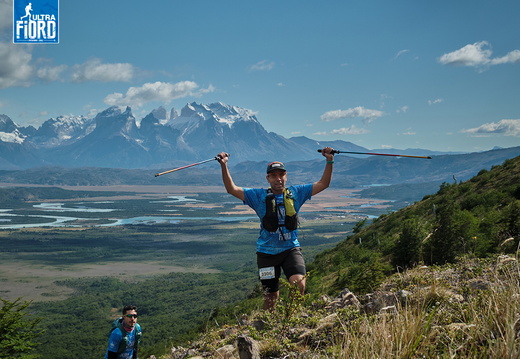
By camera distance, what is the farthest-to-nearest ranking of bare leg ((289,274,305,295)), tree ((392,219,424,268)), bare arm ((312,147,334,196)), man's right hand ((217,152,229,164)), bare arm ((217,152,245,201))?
tree ((392,219,424,268)) → man's right hand ((217,152,229,164)) → bare arm ((312,147,334,196)) → bare arm ((217,152,245,201)) → bare leg ((289,274,305,295))

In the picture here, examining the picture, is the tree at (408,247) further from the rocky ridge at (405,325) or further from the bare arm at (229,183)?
the bare arm at (229,183)

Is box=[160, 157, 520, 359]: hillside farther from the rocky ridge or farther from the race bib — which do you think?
the race bib

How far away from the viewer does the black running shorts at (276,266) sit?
655cm

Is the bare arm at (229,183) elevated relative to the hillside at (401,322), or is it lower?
elevated

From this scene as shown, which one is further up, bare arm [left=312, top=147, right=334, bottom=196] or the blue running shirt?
bare arm [left=312, top=147, right=334, bottom=196]

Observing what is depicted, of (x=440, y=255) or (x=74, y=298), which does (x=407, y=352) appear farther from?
(x=74, y=298)

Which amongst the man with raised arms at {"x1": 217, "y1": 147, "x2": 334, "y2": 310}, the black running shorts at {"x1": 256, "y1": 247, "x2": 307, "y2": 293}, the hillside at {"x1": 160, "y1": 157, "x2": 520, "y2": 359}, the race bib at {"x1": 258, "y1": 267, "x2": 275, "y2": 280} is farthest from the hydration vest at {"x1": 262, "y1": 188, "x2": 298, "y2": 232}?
the hillside at {"x1": 160, "y1": 157, "x2": 520, "y2": 359}

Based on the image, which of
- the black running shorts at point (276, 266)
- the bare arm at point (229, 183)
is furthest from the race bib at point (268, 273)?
the bare arm at point (229, 183)

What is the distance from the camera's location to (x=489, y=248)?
1010cm

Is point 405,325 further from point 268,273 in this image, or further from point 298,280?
point 268,273

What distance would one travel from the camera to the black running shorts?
21.5ft

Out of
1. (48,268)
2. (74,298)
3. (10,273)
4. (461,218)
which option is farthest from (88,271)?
(461,218)

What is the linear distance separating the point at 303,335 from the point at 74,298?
15907 cm

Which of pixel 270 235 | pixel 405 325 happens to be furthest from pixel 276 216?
pixel 405 325
